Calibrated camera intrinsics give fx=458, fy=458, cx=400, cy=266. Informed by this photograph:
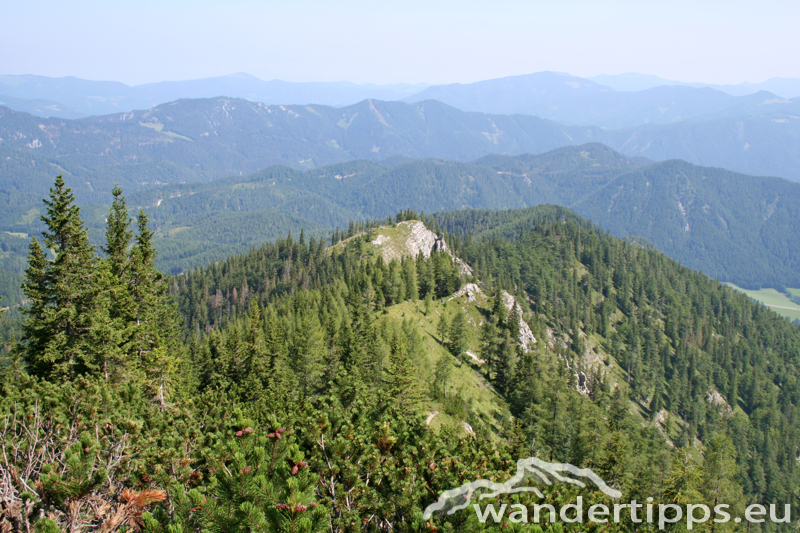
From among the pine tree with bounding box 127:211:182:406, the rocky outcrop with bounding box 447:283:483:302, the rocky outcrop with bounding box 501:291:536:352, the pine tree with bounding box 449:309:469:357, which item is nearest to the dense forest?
the pine tree with bounding box 127:211:182:406

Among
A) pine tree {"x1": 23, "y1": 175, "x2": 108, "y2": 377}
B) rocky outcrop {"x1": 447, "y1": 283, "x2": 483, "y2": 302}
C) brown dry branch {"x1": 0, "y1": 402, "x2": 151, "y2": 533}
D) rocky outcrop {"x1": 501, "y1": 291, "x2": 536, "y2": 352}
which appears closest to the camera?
brown dry branch {"x1": 0, "y1": 402, "x2": 151, "y2": 533}

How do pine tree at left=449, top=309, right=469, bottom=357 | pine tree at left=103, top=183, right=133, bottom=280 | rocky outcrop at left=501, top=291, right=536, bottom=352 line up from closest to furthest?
pine tree at left=103, top=183, right=133, bottom=280 < pine tree at left=449, top=309, right=469, bottom=357 < rocky outcrop at left=501, top=291, right=536, bottom=352

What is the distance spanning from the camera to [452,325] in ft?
329

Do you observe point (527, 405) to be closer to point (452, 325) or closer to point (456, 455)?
point (452, 325)

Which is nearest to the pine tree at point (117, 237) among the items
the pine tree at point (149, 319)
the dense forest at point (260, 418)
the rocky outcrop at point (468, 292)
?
the dense forest at point (260, 418)

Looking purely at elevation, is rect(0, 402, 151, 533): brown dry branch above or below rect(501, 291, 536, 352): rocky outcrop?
above

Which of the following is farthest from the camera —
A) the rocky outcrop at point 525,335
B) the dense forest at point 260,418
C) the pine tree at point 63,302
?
the rocky outcrop at point 525,335

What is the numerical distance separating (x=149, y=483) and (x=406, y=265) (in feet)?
407

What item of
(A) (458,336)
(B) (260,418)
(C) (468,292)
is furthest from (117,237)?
(C) (468,292)

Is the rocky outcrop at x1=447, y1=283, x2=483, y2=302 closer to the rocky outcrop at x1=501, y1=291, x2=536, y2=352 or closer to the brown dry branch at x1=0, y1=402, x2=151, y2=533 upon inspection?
the rocky outcrop at x1=501, y1=291, x2=536, y2=352

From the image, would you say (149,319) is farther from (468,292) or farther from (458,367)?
(468,292)

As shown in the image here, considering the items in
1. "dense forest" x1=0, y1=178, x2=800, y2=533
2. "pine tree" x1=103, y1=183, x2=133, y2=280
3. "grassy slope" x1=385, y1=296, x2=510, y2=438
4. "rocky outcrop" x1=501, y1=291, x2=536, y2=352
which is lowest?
"rocky outcrop" x1=501, y1=291, x2=536, y2=352

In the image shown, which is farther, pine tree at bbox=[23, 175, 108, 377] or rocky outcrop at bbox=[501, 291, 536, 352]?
rocky outcrop at bbox=[501, 291, 536, 352]

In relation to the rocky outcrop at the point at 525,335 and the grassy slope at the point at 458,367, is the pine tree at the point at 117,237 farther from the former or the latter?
the rocky outcrop at the point at 525,335
